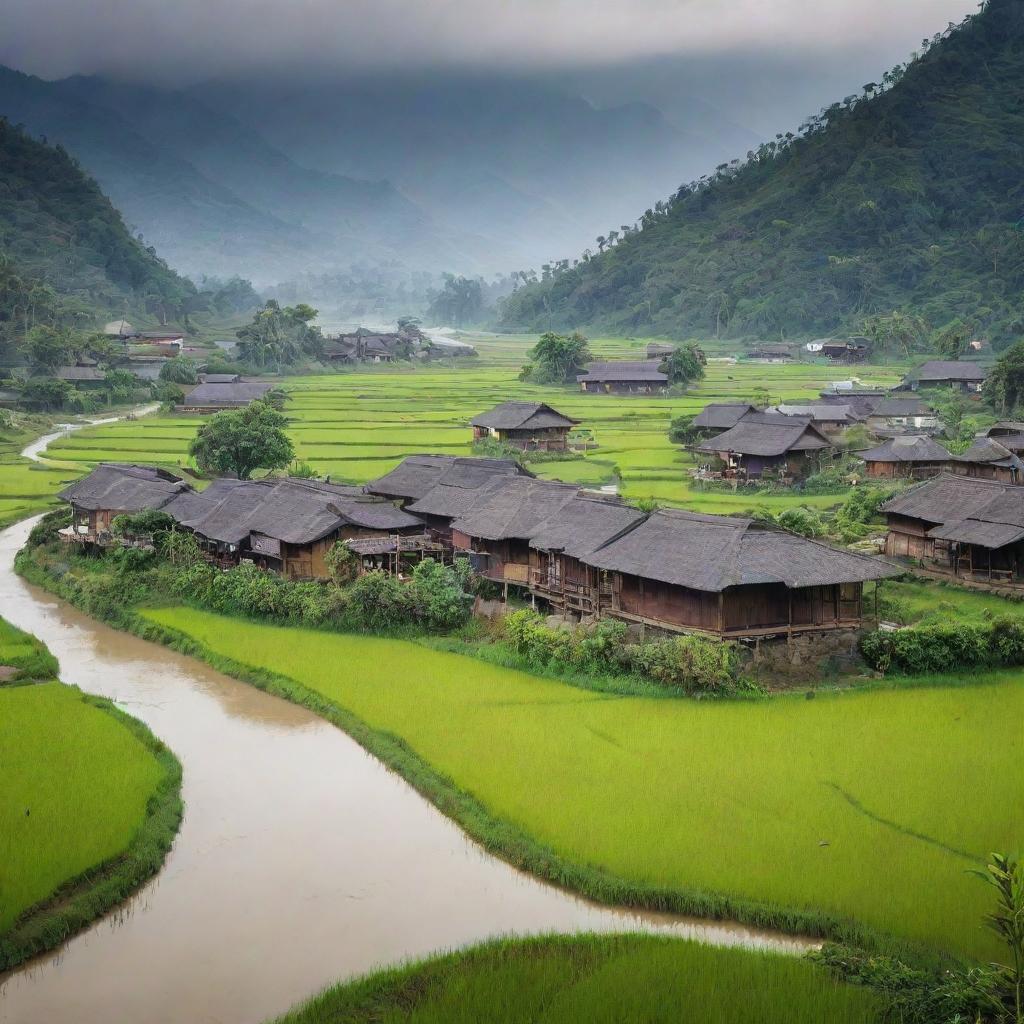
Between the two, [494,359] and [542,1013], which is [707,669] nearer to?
[542,1013]

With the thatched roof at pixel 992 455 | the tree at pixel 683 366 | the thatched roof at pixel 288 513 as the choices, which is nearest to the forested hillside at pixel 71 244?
the tree at pixel 683 366

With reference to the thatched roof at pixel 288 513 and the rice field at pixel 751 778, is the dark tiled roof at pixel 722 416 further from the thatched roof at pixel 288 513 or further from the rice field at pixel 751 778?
the rice field at pixel 751 778

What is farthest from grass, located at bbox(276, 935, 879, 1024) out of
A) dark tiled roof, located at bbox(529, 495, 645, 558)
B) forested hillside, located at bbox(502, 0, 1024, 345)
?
forested hillside, located at bbox(502, 0, 1024, 345)

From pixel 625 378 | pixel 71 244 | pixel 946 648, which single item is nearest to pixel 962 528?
pixel 946 648

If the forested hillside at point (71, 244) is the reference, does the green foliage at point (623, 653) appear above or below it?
below

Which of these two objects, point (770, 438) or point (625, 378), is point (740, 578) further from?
point (625, 378)

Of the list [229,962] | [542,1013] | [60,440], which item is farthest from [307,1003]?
[60,440]
